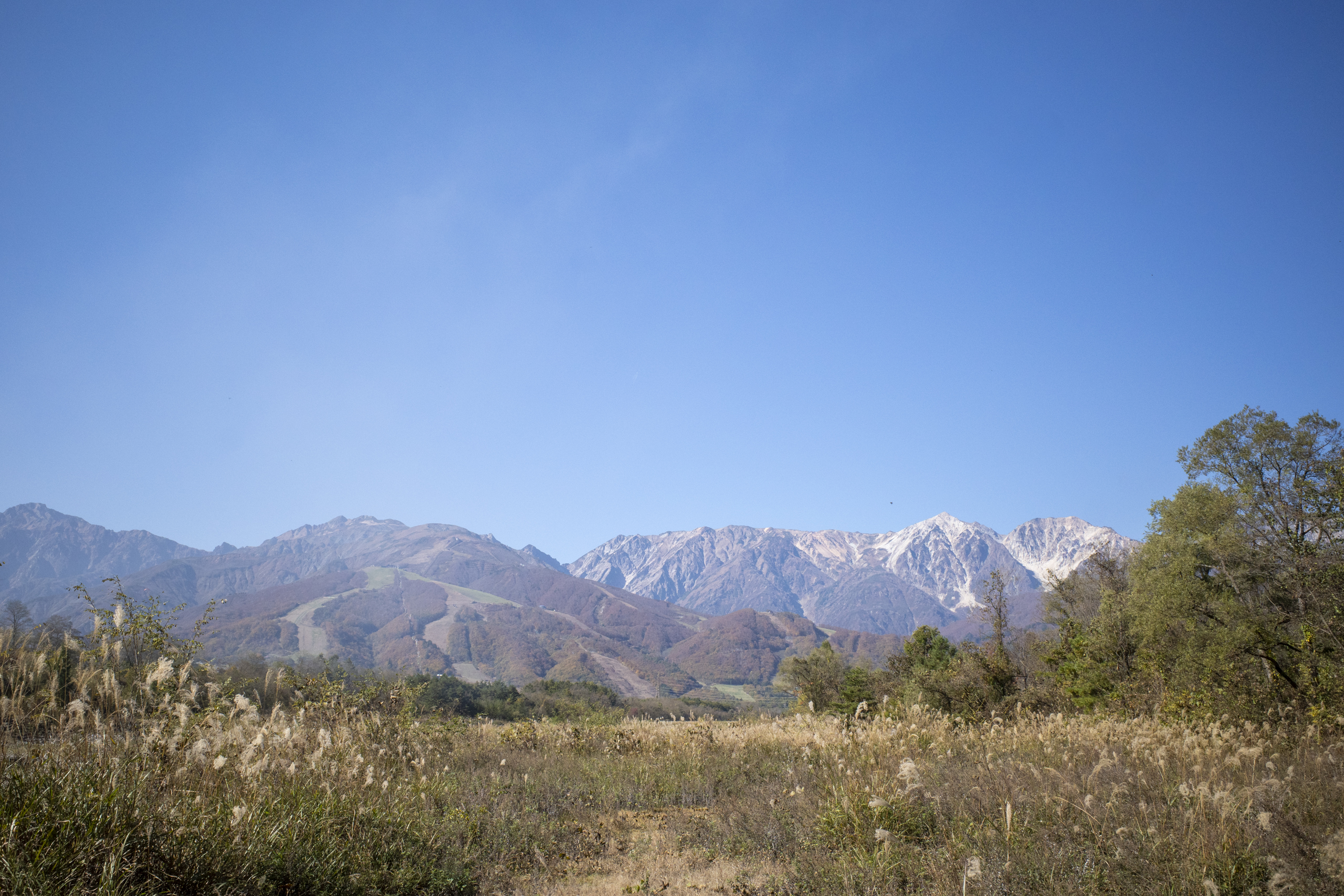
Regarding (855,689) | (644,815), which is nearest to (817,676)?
(855,689)

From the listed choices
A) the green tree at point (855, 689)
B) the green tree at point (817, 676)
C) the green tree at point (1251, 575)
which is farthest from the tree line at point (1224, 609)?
the green tree at point (817, 676)

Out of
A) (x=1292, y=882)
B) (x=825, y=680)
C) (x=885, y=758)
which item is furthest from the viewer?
(x=825, y=680)

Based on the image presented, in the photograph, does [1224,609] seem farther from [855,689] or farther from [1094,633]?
[855,689]

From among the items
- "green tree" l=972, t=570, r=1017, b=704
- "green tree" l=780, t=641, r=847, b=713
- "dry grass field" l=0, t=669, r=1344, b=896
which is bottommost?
"green tree" l=780, t=641, r=847, b=713

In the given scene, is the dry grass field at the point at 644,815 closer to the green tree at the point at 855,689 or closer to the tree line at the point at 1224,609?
the tree line at the point at 1224,609

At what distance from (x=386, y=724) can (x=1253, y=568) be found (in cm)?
2369

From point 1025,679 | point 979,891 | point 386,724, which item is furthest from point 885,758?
point 1025,679

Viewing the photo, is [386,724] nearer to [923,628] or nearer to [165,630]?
[165,630]

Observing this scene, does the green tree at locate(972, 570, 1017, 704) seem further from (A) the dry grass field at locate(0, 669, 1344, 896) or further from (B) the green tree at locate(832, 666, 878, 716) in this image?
(A) the dry grass field at locate(0, 669, 1344, 896)

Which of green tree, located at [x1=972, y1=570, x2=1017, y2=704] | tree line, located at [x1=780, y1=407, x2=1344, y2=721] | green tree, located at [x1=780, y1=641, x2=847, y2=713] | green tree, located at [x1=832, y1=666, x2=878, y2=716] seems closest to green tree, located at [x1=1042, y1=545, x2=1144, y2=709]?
tree line, located at [x1=780, y1=407, x2=1344, y2=721]

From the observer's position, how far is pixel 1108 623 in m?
27.1

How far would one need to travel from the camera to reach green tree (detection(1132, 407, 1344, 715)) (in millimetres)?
16281

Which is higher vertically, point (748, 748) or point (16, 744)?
point (16, 744)

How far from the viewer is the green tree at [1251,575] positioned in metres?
16.3
